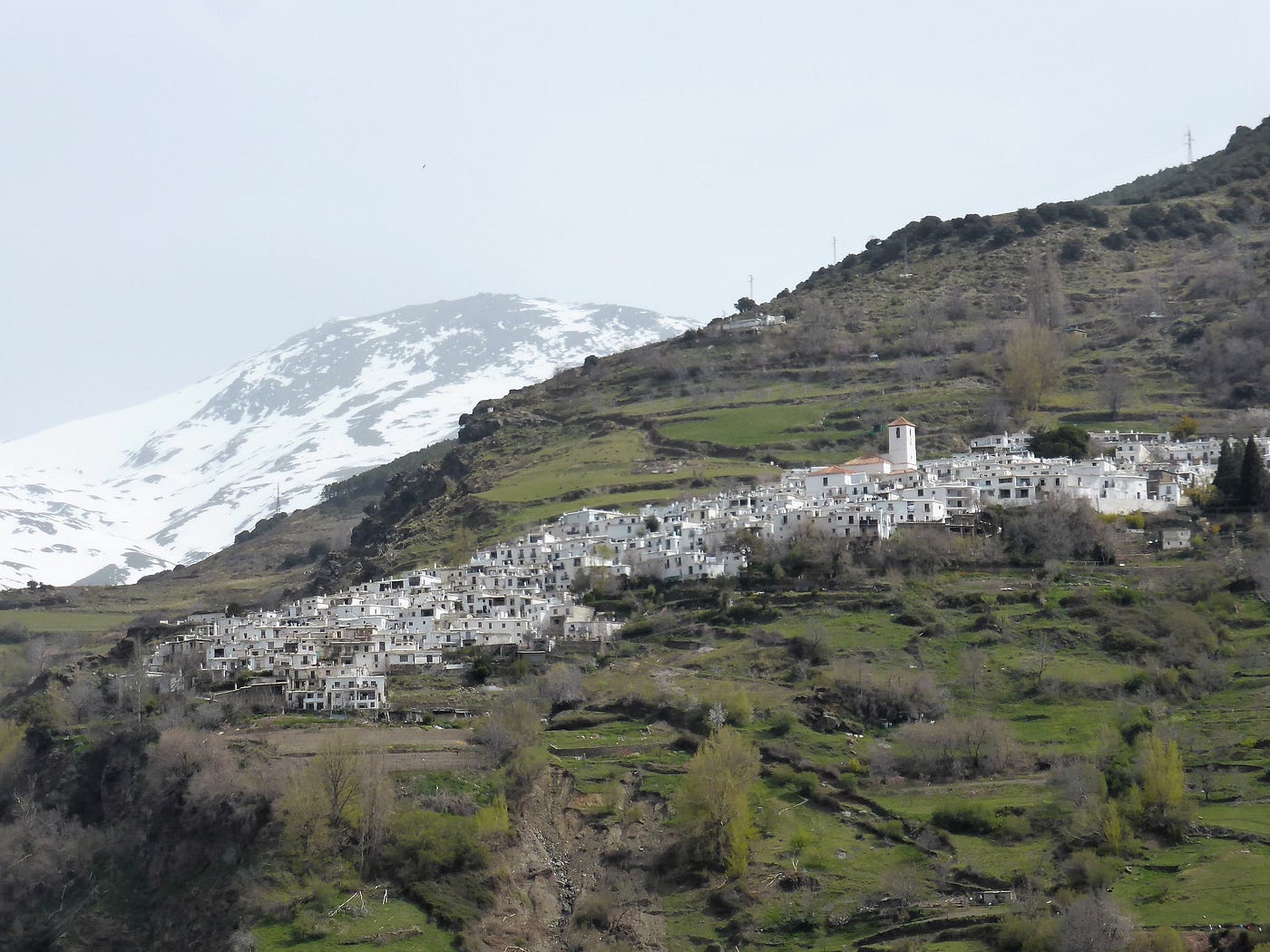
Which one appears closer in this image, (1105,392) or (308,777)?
(308,777)

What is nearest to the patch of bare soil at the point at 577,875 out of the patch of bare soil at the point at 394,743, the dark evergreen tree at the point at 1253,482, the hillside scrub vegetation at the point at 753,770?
the hillside scrub vegetation at the point at 753,770

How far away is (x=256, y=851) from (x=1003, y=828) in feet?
69.2

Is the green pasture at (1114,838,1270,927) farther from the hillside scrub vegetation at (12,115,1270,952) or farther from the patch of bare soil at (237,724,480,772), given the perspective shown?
the patch of bare soil at (237,724,480,772)

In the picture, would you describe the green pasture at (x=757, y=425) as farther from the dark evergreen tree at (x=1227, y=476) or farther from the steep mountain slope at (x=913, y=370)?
the dark evergreen tree at (x=1227, y=476)

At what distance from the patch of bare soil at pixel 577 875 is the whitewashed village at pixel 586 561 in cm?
871

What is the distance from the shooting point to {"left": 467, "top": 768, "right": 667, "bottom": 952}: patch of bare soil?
48812mm

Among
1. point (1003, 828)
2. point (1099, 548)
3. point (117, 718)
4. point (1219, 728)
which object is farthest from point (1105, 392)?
point (117, 718)

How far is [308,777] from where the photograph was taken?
170 feet

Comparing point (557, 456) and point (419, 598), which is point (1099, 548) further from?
point (557, 456)

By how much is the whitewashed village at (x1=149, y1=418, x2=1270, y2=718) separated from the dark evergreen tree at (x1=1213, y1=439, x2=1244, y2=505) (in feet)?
4.99

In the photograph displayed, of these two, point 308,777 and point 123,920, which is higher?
point 308,777

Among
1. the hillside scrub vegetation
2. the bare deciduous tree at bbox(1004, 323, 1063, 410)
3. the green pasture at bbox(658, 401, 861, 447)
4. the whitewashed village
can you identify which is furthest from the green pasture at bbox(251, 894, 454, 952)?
the bare deciduous tree at bbox(1004, 323, 1063, 410)

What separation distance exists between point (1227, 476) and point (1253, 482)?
1.09 metres

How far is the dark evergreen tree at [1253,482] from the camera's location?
230ft
